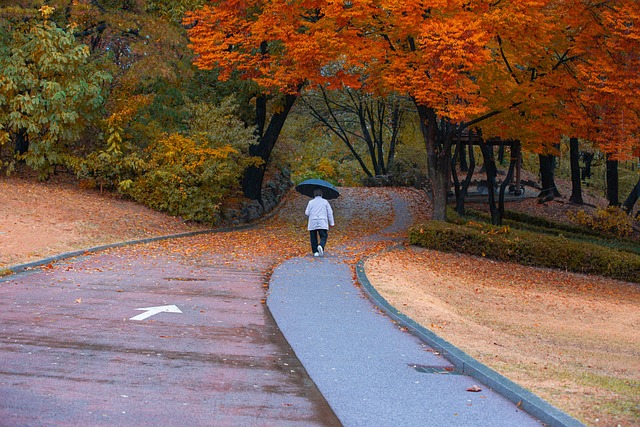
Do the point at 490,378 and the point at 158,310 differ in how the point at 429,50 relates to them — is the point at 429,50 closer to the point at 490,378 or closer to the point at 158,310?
the point at 158,310

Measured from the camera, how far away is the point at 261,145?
102 feet

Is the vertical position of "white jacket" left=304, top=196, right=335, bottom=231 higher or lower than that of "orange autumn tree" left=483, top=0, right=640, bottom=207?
lower

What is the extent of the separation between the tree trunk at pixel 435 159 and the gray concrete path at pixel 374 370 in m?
12.7

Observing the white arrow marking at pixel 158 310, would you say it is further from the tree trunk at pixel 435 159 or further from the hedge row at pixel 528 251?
the tree trunk at pixel 435 159

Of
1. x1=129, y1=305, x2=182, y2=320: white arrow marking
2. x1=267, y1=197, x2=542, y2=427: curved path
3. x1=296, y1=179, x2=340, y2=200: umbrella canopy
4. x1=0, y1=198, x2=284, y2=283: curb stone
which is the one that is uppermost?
x1=296, y1=179, x2=340, y2=200: umbrella canopy

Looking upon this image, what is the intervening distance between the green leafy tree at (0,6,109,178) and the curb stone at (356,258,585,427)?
17847 mm

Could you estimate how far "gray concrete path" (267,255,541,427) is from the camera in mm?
6367

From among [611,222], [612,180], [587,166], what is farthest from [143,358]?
[587,166]

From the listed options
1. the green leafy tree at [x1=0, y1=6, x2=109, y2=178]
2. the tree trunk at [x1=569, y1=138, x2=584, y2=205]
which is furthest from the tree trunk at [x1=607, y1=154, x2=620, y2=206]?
the green leafy tree at [x1=0, y1=6, x2=109, y2=178]

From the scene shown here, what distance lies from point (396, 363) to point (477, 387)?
3.95ft

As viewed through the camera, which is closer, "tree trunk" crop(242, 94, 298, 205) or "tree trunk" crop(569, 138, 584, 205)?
"tree trunk" crop(242, 94, 298, 205)

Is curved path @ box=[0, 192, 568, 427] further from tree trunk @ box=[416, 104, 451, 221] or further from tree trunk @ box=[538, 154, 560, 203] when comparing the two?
tree trunk @ box=[538, 154, 560, 203]

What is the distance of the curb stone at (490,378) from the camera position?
20.3 ft

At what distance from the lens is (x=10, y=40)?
87.5 feet
